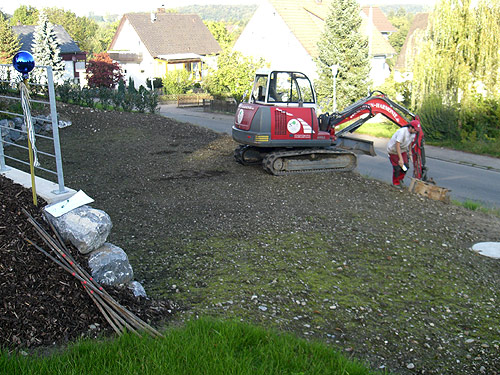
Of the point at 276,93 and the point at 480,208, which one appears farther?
the point at 276,93

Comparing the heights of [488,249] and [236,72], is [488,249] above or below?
below

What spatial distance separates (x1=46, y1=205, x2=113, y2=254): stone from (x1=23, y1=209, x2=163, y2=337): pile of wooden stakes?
14 cm

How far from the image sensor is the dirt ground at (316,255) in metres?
5.86

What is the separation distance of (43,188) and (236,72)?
1212 inches

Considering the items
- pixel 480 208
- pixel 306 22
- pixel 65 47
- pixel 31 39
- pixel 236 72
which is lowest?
pixel 480 208

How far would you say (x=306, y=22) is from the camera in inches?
1742

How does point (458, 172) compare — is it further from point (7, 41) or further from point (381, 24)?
point (381, 24)

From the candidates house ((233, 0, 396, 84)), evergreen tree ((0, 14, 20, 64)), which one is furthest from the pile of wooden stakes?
evergreen tree ((0, 14, 20, 64))

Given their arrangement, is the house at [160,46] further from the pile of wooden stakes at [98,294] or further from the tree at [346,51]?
the pile of wooden stakes at [98,294]

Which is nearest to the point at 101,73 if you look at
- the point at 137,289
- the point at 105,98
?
the point at 105,98

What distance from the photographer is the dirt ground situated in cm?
586

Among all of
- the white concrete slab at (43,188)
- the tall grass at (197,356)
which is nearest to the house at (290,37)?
the white concrete slab at (43,188)

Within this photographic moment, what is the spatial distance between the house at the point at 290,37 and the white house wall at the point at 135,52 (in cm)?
1492

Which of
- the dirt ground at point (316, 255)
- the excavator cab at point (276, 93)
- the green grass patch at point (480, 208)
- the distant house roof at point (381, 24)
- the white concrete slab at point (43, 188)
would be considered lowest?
the green grass patch at point (480, 208)
